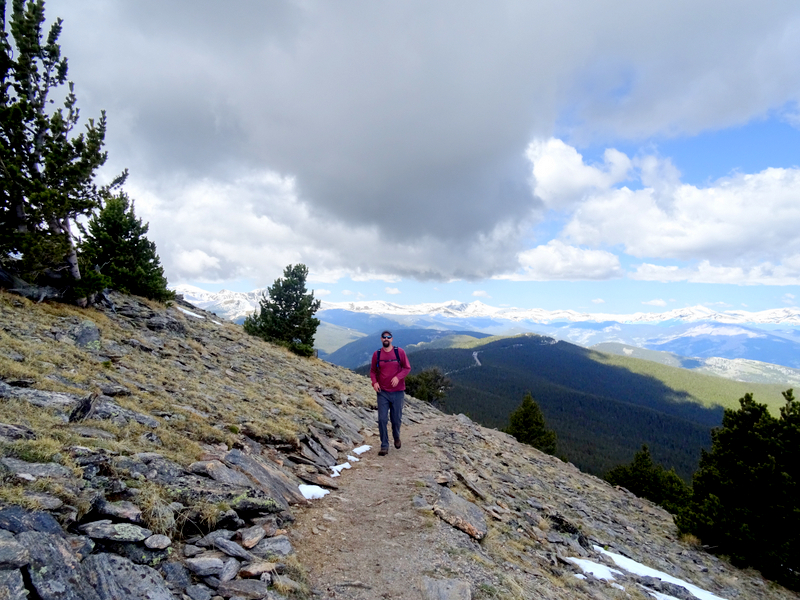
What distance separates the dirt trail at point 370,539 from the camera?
6.21 meters

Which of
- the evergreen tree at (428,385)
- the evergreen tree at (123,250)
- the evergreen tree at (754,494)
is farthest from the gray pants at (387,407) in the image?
the evergreen tree at (428,385)

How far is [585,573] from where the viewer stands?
976 centimetres

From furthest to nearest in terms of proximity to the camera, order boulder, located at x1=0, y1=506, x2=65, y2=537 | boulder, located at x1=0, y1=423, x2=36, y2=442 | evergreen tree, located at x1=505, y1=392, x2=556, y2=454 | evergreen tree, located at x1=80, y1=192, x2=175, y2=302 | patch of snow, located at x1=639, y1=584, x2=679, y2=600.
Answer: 1. evergreen tree, located at x1=505, y1=392, x2=556, y2=454
2. evergreen tree, located at x1=80, y1=192, x2=175, y2=302
3. patch of snow, located at x1=639, y1=584, x2=679, y2=600
4. boulder, located at x1=0, y1=423, x2=36, y2=442
5. boulder, located at x1=0, y1=506, x2=65, y2=537

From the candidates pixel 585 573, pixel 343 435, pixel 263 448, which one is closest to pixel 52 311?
pixel 263 448

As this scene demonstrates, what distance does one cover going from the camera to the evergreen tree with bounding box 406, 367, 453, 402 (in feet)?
206

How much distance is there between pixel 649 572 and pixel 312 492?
1110 centimetres

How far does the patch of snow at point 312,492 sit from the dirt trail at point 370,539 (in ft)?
0.65

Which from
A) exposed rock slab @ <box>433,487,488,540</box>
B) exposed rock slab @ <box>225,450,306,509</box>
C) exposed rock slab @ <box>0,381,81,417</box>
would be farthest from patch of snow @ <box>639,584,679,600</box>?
exposed rock slab @ <box>0,381,81,417</box>

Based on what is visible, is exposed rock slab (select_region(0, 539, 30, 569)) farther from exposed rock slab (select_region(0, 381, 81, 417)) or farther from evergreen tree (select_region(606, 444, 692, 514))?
evergreen tree (select_region(606, 444, 692, 514))

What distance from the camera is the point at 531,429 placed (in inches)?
1996

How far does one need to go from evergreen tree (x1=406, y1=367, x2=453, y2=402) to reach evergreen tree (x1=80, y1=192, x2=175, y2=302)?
4317 cm

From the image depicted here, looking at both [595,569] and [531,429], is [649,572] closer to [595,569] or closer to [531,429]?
[595,569]

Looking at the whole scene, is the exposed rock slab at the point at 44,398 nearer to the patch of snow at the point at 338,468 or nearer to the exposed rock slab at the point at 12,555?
the exposed rock slab at the point at 12,555

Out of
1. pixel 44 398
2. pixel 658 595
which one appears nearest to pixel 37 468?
pixel 44 398
